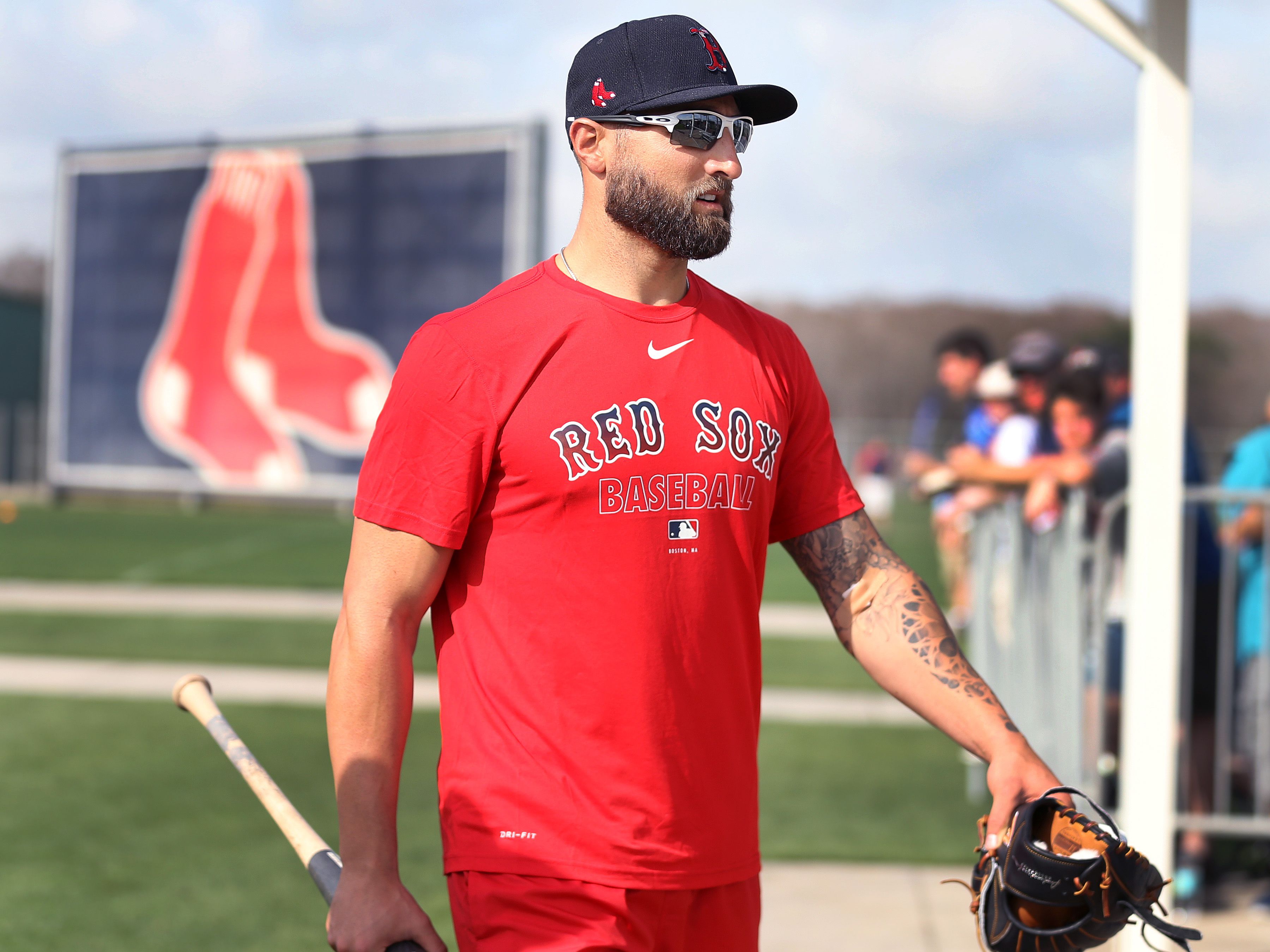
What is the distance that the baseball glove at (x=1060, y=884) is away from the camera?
212 cm

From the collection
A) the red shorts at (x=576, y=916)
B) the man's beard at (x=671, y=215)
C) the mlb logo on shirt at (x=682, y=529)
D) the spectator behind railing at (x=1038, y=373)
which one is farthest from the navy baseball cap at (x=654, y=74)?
the spectator behind railing at (x=1038, y=373)

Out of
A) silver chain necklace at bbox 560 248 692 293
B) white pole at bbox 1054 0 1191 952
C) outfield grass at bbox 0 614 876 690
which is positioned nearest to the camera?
silver chain necklace at bbox 560 248 692 293

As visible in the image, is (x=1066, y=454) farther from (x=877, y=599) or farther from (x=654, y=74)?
(x=654, y=74)

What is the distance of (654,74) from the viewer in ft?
7.34

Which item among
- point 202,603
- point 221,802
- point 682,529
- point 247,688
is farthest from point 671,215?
point 202,603

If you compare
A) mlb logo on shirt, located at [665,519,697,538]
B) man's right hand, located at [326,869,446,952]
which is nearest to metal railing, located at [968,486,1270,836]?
mlb logo on shirt, located at [665,519,697,538]

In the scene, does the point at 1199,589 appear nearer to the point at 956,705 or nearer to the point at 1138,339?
the point at 1138,339

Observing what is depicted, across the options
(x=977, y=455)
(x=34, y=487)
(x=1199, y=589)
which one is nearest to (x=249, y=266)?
(x=34, y=487)

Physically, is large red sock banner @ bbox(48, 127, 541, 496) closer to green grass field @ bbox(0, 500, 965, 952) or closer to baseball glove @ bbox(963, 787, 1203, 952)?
→ green grass field @ bbox(0, 500, 965, 952)

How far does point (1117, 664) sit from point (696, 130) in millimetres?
4098

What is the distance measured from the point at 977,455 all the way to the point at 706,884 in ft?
16.5

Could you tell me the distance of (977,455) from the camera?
6879 millimetres

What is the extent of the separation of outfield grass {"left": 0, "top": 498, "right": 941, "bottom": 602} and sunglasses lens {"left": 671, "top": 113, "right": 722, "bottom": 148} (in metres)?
11.7

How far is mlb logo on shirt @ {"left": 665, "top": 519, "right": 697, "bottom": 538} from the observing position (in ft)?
7.13
